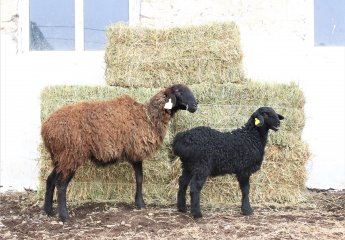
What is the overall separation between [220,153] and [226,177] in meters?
0.96

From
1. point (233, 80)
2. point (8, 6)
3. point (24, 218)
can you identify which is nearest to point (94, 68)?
point (8, 6)

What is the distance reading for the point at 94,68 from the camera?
8.38m

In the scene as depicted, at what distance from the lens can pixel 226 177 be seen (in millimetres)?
6793

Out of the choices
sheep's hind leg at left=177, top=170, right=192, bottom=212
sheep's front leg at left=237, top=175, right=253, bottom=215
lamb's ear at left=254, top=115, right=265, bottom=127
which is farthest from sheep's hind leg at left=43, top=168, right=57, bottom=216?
lamb's ear at left=254, top=115, right=265, bottom=127

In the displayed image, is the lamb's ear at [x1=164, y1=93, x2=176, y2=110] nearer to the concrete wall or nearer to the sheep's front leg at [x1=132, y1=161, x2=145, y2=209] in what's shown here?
the sheep's front leg at [x1=132, y1=161, x2=145, y2=209]

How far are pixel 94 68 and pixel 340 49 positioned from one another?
376 cm

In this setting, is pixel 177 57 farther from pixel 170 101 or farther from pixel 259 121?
pixel 259 121

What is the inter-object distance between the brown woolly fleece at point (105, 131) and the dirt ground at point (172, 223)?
642mm

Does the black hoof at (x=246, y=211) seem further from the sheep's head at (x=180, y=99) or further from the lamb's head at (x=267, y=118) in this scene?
the sheep's head at (x=180, y=99)

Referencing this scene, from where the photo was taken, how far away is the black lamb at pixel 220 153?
5.86 metres

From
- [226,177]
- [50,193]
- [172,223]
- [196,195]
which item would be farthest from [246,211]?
[50,193]

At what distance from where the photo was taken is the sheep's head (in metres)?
6.29

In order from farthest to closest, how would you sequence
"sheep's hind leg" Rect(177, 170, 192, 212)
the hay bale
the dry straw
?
the hay bale
the dry straw
"sheep's hind leg" Rect(177, 170, 192, 212)

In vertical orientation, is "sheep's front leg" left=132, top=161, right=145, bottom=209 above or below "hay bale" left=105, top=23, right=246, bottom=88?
below
